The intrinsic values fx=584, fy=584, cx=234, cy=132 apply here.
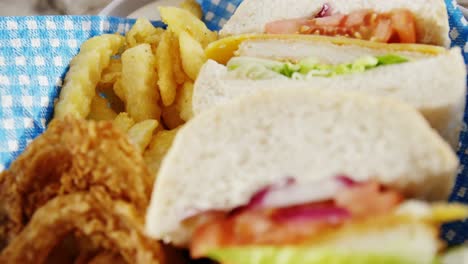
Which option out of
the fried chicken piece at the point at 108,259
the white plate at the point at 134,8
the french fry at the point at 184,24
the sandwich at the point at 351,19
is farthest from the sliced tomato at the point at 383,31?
the white plate at the point at 134,8

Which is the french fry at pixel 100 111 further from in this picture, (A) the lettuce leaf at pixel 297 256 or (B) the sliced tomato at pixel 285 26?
(A) the lettuce leaf at pixel 297 256

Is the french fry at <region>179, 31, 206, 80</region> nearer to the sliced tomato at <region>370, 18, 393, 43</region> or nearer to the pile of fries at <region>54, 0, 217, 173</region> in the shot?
the pile of fries at <region>54, 0, 217, 173</region>

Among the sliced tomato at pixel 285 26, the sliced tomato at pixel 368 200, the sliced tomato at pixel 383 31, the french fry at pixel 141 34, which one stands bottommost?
the french fry at pixel 141 34

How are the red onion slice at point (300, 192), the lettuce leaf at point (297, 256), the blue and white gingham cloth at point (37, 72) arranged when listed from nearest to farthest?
1. the lettuce leaf at point (297, 256)
2. the red onion slice at point (300, 192)
3. the blue and white gingham cloth at point (37, 72)

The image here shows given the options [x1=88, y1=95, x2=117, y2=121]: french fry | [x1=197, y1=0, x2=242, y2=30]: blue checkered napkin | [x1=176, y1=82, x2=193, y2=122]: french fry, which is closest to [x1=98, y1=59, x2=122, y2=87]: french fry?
[x1=88, y1=95, x2=117, y2=121]: french fry

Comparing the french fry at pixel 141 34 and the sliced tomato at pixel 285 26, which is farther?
the french fry at pixel 141 34

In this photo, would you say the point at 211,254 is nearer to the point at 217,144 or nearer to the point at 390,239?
the point at 217,144
